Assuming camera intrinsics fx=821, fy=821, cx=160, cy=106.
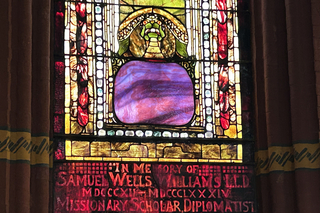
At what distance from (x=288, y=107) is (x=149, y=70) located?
1834 millimetres

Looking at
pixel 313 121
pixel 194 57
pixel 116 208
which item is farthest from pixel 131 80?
pixel 313 121

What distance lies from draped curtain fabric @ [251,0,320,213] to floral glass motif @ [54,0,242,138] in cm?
54

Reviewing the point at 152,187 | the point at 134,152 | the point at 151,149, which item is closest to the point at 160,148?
the point at 151,149

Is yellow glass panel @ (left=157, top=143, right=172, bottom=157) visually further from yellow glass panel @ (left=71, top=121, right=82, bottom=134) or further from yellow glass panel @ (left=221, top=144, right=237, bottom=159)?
yellow glass panel @ (left=71, top=121, right=82, bottom=134)

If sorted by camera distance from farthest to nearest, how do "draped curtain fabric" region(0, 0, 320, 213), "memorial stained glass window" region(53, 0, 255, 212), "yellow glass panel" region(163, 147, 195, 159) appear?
"yellow glass panel" region(163, 147, 195, 159), "memorial stained glass window" region(53, 0, 255, 212), "draped curtain fabric" region(0, 0, 320, 213)

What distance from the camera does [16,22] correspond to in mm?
9617

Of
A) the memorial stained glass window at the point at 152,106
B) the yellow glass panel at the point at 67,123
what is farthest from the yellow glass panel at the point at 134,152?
the yellow glass panel at the point at 67,123

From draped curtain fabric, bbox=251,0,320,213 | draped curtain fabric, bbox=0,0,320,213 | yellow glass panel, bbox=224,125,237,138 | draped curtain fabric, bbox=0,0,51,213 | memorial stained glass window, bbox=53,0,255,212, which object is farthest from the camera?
yellow glass panel, bbox=224,125,237,138

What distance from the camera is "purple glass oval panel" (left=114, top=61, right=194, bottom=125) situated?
1036 cm

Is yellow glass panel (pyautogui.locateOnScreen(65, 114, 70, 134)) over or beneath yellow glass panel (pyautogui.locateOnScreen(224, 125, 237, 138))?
over

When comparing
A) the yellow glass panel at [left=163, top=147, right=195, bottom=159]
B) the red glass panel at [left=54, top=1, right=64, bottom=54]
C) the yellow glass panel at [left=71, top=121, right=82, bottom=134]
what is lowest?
the yellow glass panel at [left=163, top=147, right=195, bottom=159]

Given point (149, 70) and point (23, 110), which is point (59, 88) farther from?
point (149, 70)

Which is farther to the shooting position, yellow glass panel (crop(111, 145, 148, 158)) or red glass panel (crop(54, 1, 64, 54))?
red glass panel (crop(54, 1, 64, 54))

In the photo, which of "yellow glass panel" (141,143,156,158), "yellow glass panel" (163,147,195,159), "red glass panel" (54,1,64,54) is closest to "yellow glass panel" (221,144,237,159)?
"yellow glass panel" (163,147,195,159)
